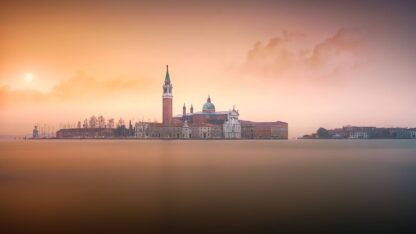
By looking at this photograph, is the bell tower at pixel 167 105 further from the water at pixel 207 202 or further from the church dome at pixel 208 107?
the water at pixel 207 202

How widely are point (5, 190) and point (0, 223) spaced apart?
352 cm

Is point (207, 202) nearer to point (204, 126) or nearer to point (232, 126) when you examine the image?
point (204, 126)

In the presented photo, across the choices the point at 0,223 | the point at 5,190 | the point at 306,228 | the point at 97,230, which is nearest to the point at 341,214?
the point at 306,228

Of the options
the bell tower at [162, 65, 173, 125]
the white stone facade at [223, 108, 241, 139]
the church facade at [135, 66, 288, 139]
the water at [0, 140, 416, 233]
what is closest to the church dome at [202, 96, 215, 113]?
the church facade at [135, 66, 288, 139]

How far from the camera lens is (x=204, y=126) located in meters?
68.9

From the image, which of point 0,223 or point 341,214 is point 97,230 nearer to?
point 0,223

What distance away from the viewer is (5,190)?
1095 centimetres

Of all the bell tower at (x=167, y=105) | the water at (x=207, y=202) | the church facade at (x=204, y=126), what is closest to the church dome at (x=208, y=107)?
the church facade at (x=204, y=126)

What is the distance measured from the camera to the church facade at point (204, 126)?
68.0 m

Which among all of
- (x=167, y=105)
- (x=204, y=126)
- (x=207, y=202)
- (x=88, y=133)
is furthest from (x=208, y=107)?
(x=207, y=202)

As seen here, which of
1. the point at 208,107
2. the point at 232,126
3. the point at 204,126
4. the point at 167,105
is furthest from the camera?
the point at 208,107

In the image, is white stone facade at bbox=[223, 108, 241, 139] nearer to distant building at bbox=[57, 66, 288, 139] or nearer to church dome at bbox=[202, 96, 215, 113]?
distant building at bbox=[57, 66, 288, 139]

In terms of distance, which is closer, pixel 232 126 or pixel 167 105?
pixel 167 105

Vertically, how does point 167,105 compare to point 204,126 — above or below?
above
